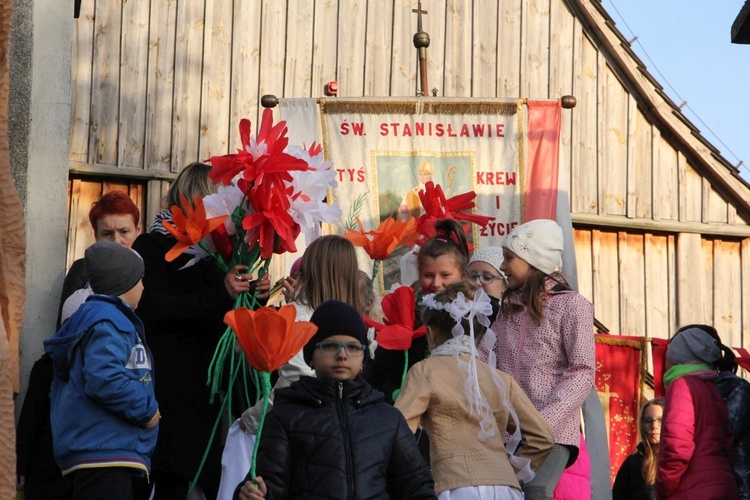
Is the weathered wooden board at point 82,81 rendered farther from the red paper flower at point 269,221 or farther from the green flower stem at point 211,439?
the red paper flower at point 269,221

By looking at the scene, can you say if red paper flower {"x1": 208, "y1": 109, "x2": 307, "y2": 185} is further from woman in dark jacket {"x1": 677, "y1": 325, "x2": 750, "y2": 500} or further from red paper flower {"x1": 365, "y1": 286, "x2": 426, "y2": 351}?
woman in dark jacket {"x1": 677, "y1": 325, "x2": 750, "y2": 500}

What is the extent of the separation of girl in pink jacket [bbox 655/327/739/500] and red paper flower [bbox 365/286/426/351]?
1.66 metres

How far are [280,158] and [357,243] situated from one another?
3.21ft

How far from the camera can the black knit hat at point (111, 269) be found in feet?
15.1

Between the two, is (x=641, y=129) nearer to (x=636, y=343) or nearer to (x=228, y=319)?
(x=636, y=343)

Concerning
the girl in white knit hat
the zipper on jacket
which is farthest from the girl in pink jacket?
the zipper on jacket

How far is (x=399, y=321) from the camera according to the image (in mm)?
5129

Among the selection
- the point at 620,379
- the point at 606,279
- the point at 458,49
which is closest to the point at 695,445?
the point at 620,379

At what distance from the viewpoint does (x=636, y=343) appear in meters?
10.1

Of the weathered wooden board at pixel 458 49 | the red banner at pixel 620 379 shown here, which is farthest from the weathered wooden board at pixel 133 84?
the red banner at pixel 620 379

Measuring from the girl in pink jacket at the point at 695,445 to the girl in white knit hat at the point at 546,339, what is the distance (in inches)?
44.8

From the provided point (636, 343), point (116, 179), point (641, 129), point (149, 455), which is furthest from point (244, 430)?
point (641, 129)

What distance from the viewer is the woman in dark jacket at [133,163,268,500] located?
486 cm

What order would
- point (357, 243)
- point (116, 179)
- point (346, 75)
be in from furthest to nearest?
point (346, 75) < point (116, 179) < point (357, 243)
